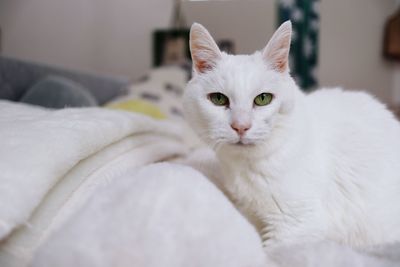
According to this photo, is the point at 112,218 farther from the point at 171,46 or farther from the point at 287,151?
the point at 171,46

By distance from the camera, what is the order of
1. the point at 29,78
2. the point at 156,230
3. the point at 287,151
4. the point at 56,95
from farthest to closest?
the point at 29,78
the point at 56,95
the point at 287,151
the point at 156,230

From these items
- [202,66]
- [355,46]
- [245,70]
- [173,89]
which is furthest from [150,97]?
[355,46]

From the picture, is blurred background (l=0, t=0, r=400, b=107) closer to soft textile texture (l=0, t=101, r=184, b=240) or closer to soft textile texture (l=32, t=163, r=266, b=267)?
soft textile texture (l=0, t=101, r=184, b=240)

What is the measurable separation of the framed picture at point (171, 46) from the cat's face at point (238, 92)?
6.11ft

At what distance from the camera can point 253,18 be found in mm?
2662

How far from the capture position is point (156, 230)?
0.55m

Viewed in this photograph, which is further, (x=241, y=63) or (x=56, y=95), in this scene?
(x=56, y=95)

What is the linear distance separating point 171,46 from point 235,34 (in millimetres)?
474

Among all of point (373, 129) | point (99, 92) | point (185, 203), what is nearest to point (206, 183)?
point (185, 203)

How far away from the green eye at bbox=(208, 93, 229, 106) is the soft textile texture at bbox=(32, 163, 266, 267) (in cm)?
17

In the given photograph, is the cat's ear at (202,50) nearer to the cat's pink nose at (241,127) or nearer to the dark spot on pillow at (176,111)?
the cat's pink nose at (241,127)

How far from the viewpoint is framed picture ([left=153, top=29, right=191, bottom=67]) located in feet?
8.82

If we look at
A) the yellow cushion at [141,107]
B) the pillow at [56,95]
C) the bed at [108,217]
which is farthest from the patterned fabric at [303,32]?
the bed at [108,217]

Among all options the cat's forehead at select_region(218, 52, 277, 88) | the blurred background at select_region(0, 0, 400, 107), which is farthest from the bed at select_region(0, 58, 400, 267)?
the blurred background at select_region(0, 0, 400, 107)
